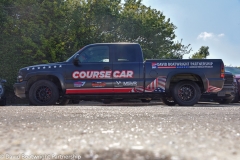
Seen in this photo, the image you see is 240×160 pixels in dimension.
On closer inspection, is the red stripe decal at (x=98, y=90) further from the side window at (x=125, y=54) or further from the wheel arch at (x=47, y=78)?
the side window at (x=125, y=54)

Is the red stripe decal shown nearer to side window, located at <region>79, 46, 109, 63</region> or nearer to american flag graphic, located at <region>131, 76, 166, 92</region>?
american flag graphic, located at <region>131, 76, 166, 92</region>

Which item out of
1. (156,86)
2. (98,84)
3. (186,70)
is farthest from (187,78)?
(98,84)

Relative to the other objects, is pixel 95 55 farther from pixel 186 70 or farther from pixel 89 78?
pixel 186 70

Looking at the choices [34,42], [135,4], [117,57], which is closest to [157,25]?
[135,4]

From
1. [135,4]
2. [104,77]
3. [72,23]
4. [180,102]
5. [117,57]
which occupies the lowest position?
[180,102]

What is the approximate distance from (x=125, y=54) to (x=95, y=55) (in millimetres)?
760

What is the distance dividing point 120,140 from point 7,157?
59 centimetres

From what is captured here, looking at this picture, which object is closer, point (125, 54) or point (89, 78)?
point (89, 78)

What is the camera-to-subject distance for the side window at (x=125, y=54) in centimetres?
840

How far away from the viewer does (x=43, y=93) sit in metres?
8.26

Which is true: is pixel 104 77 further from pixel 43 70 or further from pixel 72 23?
pixel 72 23

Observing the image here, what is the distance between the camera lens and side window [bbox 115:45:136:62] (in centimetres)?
840

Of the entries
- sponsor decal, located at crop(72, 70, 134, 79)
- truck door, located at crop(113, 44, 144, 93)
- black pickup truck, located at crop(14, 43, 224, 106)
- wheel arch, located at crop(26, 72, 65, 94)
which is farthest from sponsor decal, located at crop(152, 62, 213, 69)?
wheel arch, located at crop(26, 72, 65, 94)

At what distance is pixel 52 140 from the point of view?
186 centimetres
